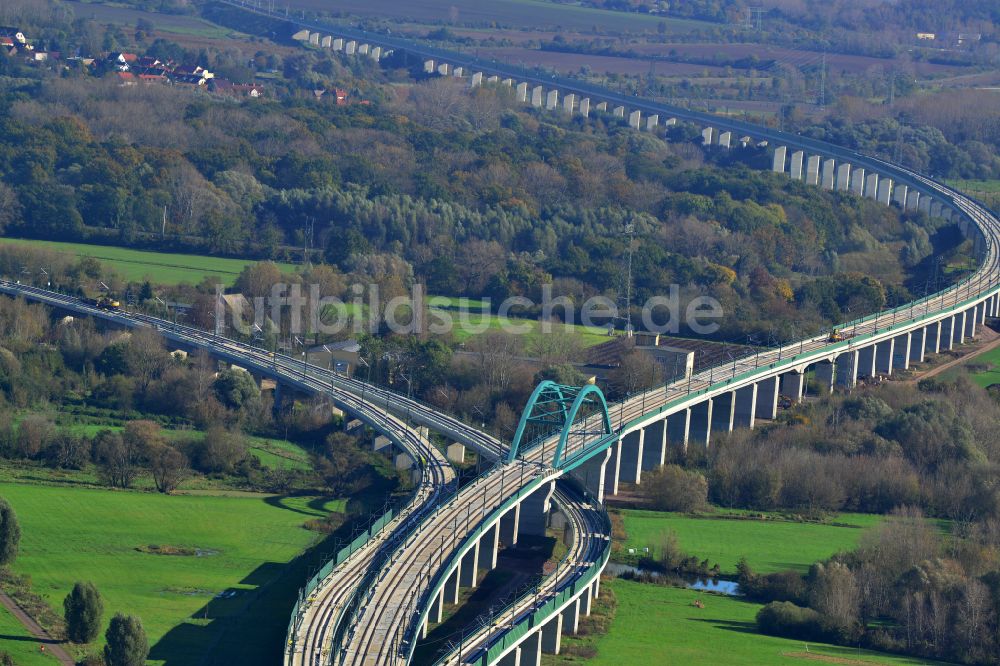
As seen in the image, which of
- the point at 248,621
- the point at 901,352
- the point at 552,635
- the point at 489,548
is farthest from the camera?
the point at 901,352

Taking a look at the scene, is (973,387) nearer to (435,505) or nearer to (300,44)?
(435,505)

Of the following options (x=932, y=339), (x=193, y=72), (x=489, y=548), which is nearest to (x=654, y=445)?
(x=489, y=548)

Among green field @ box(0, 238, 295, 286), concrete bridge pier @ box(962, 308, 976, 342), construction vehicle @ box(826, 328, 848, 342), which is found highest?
construction vehicle @ box(826, 328, 848, 342)

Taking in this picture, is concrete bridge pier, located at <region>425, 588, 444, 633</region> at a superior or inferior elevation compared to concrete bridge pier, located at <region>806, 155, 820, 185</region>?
inferior

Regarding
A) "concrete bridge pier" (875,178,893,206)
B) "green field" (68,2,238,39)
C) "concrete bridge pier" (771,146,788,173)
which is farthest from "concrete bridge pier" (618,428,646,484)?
"green field" (68,2,238,39)

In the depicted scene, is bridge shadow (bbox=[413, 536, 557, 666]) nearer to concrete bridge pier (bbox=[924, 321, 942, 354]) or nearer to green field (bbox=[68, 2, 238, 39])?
concrete bridge pier (bbox=[924, 321, 942, 354])

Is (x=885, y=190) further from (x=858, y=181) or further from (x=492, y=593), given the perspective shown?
(x=492, y=593)

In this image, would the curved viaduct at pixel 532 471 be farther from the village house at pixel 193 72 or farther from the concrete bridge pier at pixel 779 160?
the village house at pixel 193 72

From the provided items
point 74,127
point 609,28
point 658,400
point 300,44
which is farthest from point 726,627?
point 609,28
